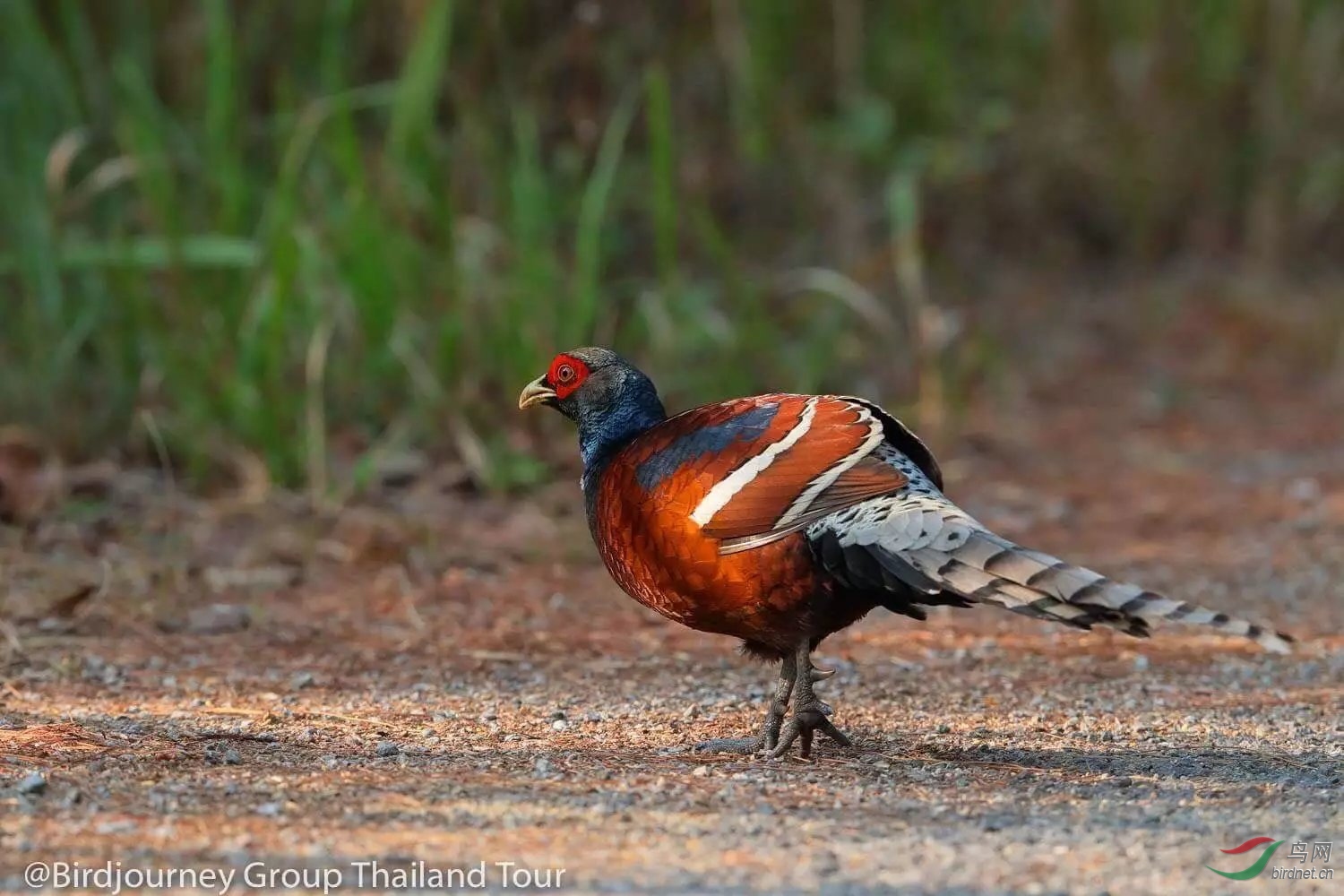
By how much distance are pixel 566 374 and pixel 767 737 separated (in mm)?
1069

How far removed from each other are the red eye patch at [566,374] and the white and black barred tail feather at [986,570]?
2.94 feet

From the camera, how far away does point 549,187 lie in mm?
7762

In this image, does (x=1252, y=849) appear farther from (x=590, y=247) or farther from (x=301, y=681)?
(x=590, y=247)

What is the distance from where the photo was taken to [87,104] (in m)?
7.66

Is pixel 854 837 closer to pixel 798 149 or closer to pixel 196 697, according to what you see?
pixel 196 697

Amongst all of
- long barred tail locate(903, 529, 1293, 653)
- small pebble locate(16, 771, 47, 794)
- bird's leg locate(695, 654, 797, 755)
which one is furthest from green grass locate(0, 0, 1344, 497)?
long barred tail locate(903, 529, 1293, 653)

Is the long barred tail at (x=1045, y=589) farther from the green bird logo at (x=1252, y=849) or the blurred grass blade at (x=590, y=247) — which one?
the blurred grass blade at (x=590, y=247)

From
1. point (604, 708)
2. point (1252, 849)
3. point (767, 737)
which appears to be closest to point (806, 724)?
point (767, 737)

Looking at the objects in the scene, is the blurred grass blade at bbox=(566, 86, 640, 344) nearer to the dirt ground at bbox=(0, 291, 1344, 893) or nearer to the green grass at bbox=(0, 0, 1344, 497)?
the green grass at bbox=(0, 0, 1344, 497)

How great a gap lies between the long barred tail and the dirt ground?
1.19ft

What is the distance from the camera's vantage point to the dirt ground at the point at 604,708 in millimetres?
2969

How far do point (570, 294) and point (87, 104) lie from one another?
2374mm

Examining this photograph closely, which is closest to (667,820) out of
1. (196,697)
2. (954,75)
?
(196,697)

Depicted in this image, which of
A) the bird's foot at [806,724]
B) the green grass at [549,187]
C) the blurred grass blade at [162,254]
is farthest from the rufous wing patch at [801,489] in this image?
the blurred grass blade at [162,254]
